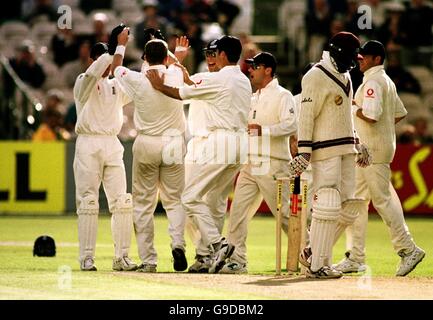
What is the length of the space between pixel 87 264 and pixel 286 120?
2.69 m

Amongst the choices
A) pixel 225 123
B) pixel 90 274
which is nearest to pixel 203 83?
pixel 225 123

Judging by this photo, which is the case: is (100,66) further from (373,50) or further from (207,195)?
(373,50)

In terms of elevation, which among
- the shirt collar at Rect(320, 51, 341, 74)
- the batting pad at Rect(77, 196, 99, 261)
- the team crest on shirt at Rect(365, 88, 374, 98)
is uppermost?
the shirt collar at Rect(320, 51, 341, 74)

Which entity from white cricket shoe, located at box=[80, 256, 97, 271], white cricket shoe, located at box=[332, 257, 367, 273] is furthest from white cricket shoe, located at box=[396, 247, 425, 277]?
white cricket shoe, located at box=[80, 256, 97, 271]

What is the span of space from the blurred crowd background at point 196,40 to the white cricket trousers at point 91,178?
10.3 meters

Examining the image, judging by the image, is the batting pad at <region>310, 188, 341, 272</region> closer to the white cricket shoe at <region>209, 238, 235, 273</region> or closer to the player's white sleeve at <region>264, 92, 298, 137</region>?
the white cricket shoe at <region>209, 238, 235, 273</region>

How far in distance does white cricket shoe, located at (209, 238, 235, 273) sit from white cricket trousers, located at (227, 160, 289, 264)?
2.55 feet

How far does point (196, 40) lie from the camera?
25.2m

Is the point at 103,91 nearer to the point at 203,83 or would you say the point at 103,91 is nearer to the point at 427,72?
the point at 203,83

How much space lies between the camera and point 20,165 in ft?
75.8

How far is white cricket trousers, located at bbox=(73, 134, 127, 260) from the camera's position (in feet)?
44.1

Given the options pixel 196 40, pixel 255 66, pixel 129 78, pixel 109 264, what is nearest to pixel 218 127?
pixel 129 78

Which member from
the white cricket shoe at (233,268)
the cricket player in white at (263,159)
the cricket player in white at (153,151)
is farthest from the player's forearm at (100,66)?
the white cricket shoe at (233,268)

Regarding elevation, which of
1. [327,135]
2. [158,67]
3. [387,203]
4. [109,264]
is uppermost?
[158,67]
